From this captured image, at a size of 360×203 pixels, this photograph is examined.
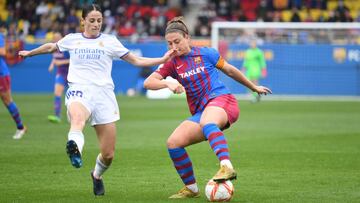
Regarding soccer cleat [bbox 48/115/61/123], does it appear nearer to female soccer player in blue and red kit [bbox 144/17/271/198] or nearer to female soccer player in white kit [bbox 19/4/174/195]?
female soccer player in white kit [bbox 19/4/174/195]

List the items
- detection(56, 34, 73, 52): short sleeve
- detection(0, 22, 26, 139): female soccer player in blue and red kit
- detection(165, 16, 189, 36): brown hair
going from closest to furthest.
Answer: detection(165, 16, 189, 36): brown hair
detection(56, 34, 73, 52): short sleeve
detection(0, 22, 26, 139): female soccer player in blue and red kit

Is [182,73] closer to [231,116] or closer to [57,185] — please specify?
[231,116]

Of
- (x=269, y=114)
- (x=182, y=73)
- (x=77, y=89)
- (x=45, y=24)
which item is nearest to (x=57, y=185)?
(x=77, y=89)

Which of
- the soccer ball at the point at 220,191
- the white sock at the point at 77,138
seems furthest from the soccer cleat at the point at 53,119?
the soccer ball at the point at 220,191

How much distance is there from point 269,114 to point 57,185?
49.8 feet

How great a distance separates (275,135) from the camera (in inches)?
723

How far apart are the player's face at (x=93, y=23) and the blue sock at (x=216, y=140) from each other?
1802 mm

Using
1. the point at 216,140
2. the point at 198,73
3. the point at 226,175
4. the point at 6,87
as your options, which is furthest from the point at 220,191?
the point at 6,87

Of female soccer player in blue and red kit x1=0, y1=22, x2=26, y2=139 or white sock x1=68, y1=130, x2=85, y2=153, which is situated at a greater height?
white sock x1=68, y1=130, x2=85, y2=153

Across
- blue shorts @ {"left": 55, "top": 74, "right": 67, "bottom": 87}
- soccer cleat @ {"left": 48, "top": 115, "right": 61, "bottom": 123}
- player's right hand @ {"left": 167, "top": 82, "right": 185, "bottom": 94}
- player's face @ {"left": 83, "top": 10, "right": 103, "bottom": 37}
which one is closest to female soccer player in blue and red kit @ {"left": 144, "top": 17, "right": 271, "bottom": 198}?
player's right hand @ {"left": 167, "top": 82, "right": 185, "bottom": 94}

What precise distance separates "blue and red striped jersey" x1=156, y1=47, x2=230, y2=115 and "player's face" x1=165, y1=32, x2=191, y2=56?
11 cm

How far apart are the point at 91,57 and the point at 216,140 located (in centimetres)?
184

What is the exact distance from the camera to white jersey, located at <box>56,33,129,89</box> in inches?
373

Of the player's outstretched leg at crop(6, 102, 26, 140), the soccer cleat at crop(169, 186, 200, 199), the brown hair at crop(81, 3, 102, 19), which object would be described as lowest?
the player's outstretched leg at crop(6, 102, 26, 140)
